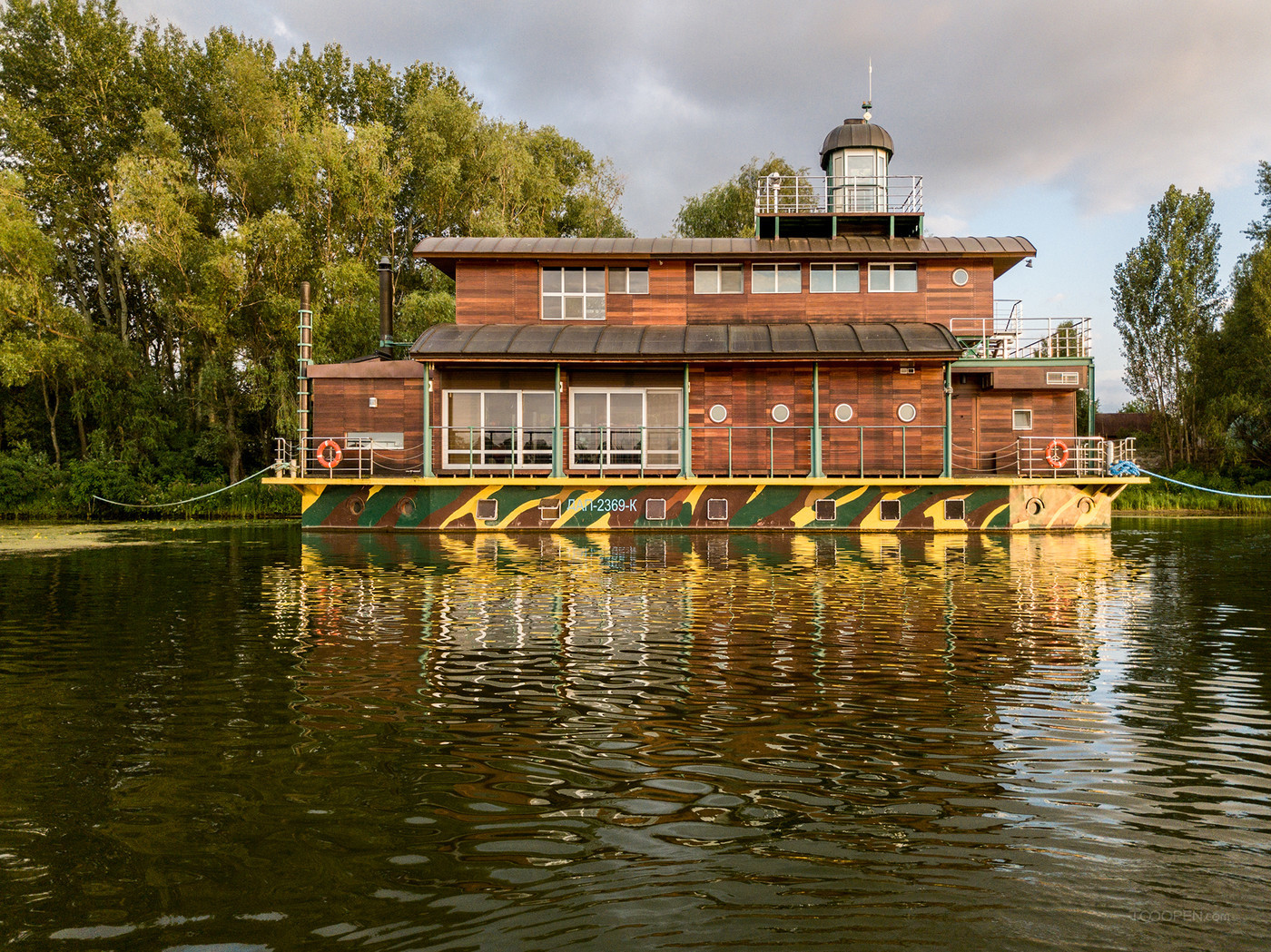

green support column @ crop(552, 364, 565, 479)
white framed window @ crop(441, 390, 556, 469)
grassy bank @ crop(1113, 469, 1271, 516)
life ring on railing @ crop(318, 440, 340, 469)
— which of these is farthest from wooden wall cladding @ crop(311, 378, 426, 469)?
grassy bank @ crop(1113, 469, 1271, 516)

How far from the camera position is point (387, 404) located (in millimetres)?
21453

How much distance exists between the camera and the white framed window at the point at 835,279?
22.4 metres

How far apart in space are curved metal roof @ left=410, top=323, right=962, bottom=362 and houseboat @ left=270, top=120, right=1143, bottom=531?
0.07m

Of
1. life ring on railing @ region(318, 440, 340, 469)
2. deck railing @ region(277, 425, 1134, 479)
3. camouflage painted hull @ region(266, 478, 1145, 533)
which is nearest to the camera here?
camouflage painted hull @ region(266, 478, 1145, 533)

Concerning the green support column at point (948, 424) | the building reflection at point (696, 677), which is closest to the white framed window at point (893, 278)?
the green support column at point (948, 424)

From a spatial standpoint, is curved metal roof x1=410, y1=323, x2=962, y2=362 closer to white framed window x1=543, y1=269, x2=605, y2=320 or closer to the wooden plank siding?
the wooden plank siding

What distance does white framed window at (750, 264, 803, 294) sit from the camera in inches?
880

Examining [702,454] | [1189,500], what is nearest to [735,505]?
[702,454]

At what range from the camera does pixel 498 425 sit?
21.5 m

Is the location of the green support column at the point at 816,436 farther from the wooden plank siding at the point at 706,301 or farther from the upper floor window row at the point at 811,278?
the upper floor window row at the point at 811,278

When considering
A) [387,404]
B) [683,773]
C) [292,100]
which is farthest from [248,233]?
[683,773]

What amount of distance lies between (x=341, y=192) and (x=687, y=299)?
1577cm

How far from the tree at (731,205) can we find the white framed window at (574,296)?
1890 centimetres

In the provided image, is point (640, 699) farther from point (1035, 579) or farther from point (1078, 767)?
point (1035, 579)
